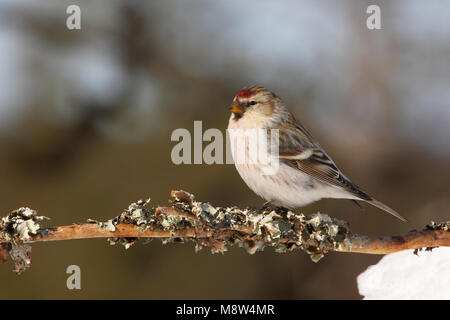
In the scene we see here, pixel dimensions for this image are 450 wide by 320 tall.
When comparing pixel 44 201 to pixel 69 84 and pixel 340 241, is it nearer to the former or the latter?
pixel 69 84

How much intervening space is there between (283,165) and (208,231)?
0.47m

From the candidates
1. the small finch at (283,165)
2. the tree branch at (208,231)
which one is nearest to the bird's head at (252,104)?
the small finch at (283,165)

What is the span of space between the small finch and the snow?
236 mm

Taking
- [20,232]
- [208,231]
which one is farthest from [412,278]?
[20,232]

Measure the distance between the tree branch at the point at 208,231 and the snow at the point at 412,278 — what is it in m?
0.04

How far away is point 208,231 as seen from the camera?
3.54 feet

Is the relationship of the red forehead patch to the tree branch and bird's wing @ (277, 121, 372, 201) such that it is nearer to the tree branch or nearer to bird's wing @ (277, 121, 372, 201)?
bird's wing @ (277, 121, 372, 201)

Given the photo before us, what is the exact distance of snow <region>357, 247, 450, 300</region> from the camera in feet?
3.32

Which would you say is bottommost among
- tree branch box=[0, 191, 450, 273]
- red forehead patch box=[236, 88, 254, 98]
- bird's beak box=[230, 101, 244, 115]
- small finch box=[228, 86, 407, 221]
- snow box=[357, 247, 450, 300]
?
snow box=[357, 247, 450, 300]

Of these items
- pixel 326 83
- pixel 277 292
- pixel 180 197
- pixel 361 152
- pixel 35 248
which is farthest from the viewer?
pixel 326 83

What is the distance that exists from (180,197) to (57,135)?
127cm

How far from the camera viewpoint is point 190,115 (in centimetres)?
206

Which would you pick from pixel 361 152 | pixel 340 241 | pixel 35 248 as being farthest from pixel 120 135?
pixel 340 241

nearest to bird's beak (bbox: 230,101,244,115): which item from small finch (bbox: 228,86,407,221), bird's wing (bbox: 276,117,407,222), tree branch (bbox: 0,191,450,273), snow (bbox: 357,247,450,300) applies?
small finch (bbox: 228,86,407,221)
